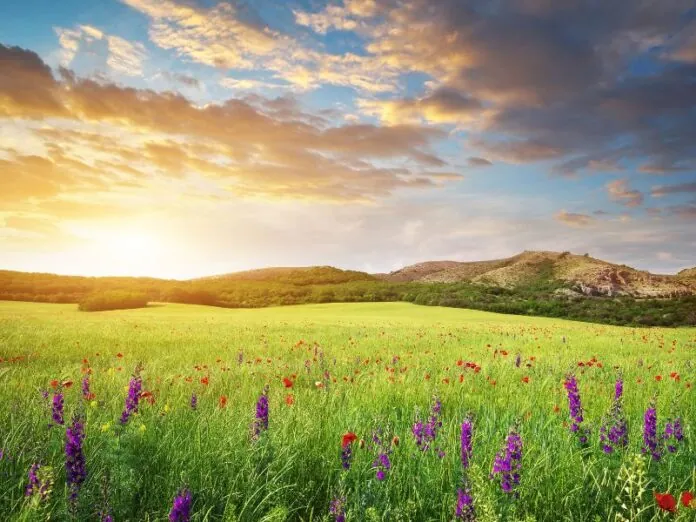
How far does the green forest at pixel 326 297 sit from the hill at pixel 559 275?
12.7m

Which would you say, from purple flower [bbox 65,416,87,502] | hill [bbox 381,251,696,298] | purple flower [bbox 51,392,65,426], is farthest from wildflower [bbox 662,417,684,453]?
hill [bbox 381,251,696,298]

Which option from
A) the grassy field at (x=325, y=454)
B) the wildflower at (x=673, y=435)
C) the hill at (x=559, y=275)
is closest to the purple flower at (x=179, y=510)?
the grassy field at (x=325, y=454)

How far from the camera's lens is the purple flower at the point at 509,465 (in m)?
2.75

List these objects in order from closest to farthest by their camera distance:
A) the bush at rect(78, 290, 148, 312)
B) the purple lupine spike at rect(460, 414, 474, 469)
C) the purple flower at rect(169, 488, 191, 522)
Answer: the purple flower at rect(169, 488, 191, 522)
the purple lupine spike at rect(460, 414, 474, 469)
the bush at rect(78, 290, 148, 312)

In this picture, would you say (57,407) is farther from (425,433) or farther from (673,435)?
(673,435)

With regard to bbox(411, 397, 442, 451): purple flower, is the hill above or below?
above

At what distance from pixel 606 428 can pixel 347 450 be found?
2268 millimetres

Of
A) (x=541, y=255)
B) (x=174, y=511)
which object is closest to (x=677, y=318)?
(x=174, y=511)

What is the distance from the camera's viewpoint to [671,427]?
4.05m

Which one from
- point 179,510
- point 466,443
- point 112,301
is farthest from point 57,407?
point 112,301

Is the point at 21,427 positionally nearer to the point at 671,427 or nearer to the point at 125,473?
the point at 125,473

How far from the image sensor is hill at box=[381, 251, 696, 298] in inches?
2950

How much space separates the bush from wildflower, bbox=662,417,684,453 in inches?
2039

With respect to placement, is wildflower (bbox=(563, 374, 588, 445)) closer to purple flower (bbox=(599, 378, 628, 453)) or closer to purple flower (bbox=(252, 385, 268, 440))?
purple flower (bbox=(599, 378, 628, 453))
